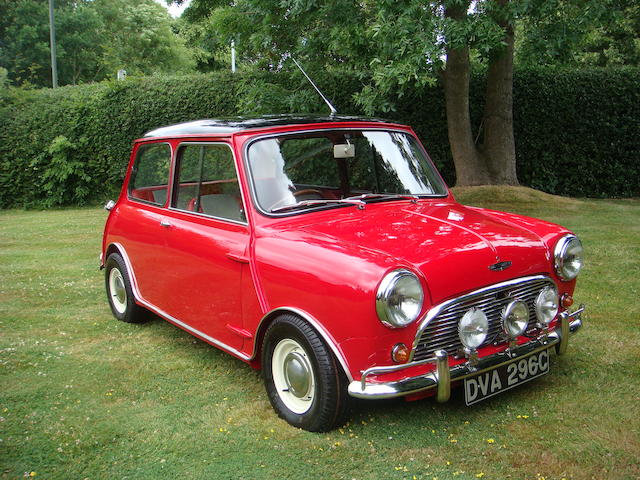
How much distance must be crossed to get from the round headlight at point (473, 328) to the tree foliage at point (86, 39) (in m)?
34.3

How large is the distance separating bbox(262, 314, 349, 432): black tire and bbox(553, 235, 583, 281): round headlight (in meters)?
1.52

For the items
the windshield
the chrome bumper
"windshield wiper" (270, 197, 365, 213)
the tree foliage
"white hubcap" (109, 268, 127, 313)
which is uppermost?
the tree foliage

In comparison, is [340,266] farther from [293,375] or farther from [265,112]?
[265,112]

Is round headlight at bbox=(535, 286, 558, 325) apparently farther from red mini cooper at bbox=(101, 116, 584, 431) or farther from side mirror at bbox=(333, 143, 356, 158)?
side mirror at bbox=(333, 143, 356, 158)

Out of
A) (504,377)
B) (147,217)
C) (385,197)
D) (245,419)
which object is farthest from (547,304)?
(147,217)

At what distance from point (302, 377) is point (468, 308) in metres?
0.97

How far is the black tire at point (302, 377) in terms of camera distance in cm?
328

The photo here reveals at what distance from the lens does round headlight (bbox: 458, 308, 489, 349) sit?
3.30m

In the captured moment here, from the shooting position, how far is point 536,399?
376 centimetres

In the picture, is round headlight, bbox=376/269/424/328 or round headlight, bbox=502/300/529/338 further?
round headlight, bbox=502/300/529/338

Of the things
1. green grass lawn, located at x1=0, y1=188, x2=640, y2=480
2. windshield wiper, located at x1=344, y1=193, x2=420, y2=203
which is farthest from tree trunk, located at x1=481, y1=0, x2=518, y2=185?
windshield wiper, located at x1=344, y1=193, x2=420, y2=203

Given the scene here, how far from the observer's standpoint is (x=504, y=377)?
353 centimetres

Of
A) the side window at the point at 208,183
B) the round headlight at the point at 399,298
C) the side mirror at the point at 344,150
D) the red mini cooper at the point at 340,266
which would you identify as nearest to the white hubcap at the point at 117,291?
the red mini cooper at the point at 340,266

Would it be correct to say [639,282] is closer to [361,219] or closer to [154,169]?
[361,219]
